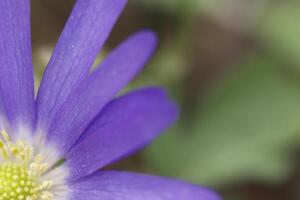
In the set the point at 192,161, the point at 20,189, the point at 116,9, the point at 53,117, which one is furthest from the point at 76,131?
the point at 192,161

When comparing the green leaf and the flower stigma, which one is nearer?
the flower stigma

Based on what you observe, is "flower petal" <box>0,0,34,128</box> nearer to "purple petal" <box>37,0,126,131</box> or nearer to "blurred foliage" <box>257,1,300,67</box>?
"purple petal" <box>37,0,126,131</box>

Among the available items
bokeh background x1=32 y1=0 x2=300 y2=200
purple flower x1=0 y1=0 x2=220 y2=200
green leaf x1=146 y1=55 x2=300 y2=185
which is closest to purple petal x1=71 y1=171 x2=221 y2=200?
purple flower x1=0 y1=0 x2=220 y2=200

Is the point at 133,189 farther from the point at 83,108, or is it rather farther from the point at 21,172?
the point at 21,172

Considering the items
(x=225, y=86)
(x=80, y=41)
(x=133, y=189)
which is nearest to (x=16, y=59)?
(x=80, y=41)

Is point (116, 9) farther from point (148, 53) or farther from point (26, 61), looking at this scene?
point (26, 61)

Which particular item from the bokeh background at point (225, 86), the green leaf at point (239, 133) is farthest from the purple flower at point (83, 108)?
the green leaf at point (239, 133)
